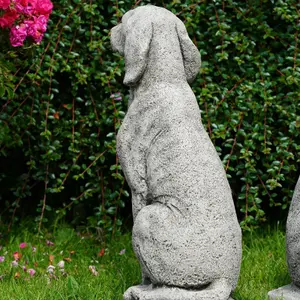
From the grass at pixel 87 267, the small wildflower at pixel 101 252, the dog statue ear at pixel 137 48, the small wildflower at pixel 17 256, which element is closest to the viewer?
the dog statue ear at pixel 137 48

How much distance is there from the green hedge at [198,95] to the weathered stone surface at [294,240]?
1391 millimetres

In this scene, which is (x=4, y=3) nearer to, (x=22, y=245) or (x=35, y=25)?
(x=35, y=25)

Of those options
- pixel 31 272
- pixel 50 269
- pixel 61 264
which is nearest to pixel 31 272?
pixel 31 272

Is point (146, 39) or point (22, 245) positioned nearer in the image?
point (146, 39)

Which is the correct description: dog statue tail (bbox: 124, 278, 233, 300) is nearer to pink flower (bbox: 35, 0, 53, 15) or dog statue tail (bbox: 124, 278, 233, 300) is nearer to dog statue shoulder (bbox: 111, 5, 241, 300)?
dog statue shoulder (bbox: 111, 5, 241, 300)

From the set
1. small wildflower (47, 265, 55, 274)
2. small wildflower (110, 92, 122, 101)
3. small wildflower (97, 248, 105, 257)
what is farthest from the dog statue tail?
small wildflower (110, 92, 122, 101)

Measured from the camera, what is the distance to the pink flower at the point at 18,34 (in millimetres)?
A: 4758

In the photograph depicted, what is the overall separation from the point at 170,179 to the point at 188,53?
76 cm

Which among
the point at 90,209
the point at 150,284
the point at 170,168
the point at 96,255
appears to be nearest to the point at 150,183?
the point at 170,168

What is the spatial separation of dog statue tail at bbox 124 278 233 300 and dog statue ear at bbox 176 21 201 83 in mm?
1180

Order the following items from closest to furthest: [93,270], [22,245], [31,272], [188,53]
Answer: [188,53]
[31,272]
[93,270]
[22,245]

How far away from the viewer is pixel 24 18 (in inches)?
189

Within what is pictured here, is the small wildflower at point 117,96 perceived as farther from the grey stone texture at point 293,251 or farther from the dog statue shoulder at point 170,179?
the grey stone texture at point 293,251

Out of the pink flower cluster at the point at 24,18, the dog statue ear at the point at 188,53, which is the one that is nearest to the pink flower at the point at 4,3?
the pink flower cluster at the point at 24,18
